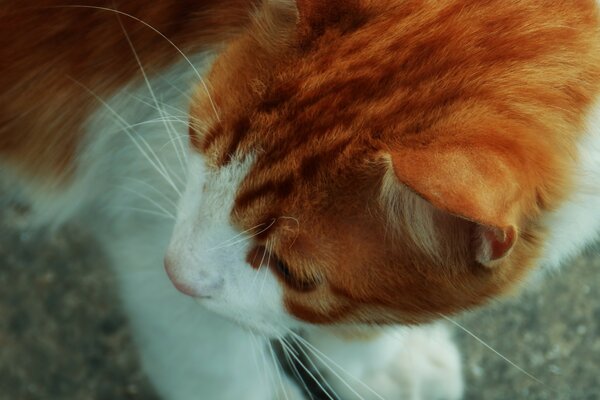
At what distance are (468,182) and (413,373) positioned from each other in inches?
35.7

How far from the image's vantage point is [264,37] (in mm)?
823

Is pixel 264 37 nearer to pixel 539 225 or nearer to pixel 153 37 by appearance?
pixel 153 37

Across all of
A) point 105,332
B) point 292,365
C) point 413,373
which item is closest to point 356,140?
point 292,365

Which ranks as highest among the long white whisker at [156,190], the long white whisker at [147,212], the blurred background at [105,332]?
the long white whisker at [156,190]

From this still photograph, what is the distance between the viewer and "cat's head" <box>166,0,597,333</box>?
74cm

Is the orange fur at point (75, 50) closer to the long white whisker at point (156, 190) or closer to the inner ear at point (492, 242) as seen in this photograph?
the long white whisker at point (156, 190)

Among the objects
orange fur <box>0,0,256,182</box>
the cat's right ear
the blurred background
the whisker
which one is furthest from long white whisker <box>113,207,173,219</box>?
the cat's right ear

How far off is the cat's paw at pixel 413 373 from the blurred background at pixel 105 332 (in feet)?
0.18

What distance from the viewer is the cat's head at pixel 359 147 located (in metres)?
0.74

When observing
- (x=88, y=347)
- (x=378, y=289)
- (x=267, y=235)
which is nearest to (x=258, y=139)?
(x=267, y=235)

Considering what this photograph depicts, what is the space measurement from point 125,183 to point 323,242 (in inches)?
18.8

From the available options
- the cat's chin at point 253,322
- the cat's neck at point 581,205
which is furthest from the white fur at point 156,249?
the cat's neck at point 581,205

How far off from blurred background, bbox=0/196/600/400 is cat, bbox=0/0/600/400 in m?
0.55

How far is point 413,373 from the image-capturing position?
1.44 m
